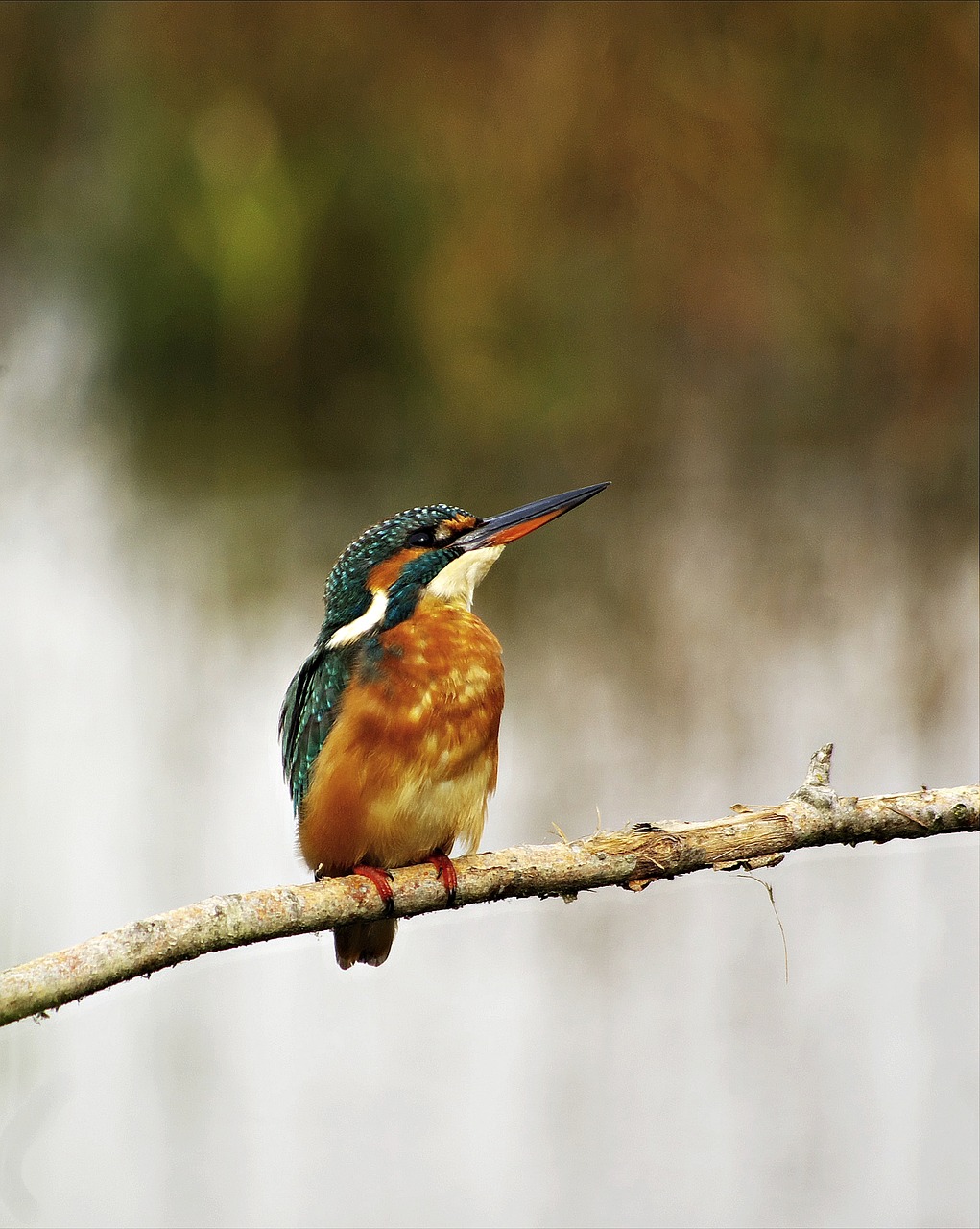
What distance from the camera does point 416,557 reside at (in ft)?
6.40

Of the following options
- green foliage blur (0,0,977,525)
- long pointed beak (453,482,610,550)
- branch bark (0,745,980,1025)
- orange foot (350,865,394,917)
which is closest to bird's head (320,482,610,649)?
long pointed beak (453,482,610,550)

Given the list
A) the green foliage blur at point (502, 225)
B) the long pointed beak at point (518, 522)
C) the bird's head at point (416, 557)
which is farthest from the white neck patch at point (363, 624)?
the green foliage blur at point (502, 225)

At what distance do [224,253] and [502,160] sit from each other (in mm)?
1001

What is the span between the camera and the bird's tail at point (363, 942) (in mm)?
1947

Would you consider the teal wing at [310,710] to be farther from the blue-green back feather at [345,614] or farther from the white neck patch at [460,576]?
the white neck patch at [460,576]

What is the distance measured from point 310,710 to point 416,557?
32cm

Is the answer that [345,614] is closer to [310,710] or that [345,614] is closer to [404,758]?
[310,710]

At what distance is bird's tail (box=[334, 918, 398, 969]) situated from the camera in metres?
1.95

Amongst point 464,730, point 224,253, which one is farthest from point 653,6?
point 464,730

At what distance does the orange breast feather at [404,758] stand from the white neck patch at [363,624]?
6cm

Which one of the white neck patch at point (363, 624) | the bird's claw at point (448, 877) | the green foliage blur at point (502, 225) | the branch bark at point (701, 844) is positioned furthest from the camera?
the green foliage blur at point (502, 225)

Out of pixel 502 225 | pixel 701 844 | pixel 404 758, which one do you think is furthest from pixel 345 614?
pixel 502 225

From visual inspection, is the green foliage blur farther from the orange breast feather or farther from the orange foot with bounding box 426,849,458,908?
the orange foot with bounding box 426,849,458,908

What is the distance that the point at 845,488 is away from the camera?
3.93m
